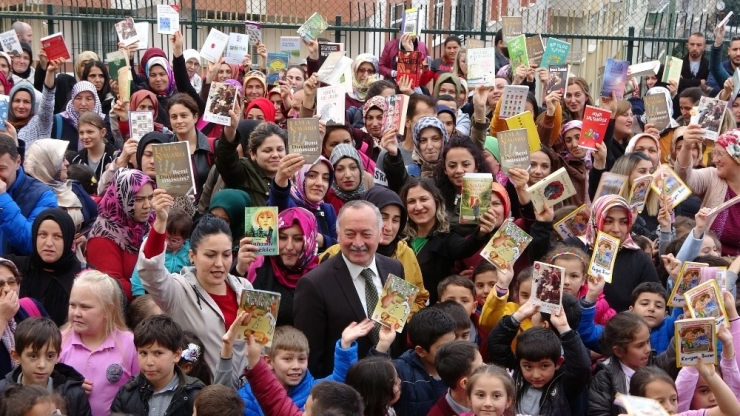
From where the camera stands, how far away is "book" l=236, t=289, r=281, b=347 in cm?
596

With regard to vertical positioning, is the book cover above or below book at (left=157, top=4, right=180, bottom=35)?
below

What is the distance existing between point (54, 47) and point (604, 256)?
7.13 metres

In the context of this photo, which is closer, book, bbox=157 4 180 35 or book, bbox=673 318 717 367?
book, bbox=673 318 717 367

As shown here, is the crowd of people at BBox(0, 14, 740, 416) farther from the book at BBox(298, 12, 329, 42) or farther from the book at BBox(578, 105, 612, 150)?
the book at BBox(298, 12, 329, 42)

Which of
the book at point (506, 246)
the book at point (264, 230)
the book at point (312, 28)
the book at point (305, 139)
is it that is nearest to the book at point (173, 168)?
the book at point (264, 230)

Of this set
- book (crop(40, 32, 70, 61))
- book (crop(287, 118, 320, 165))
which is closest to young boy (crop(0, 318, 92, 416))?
book (crop(287, 118, 320, 165))

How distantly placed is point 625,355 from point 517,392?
0.67m

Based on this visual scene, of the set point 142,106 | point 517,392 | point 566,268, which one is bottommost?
point 517,392

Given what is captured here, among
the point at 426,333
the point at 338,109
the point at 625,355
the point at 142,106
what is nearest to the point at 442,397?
the point at 426,333

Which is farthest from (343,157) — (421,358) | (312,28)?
(312,28)

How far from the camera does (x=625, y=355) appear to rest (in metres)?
6.82

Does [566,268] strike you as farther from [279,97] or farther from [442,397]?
[279,97]

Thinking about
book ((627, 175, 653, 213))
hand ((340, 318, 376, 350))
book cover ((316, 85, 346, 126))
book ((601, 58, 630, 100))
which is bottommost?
hand ((340, 318, 376, 350))

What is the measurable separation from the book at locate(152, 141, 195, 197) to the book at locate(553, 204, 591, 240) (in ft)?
8.72
